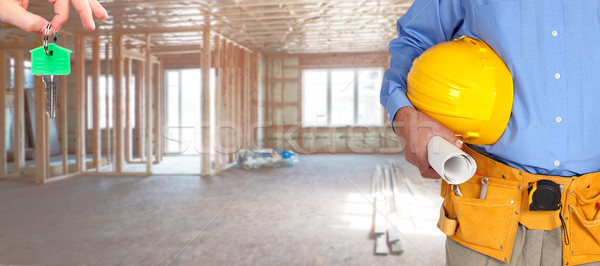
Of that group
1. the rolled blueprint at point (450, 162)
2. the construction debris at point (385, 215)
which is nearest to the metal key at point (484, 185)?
the rolled blueprint at point (450, 162)

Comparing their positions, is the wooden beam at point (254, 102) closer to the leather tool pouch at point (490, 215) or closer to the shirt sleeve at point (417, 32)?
the shirt sleeve at point (417, 32)

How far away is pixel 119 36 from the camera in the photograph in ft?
21.9

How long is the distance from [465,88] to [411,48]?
0.99 ft

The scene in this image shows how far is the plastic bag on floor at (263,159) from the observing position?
7.53 metres

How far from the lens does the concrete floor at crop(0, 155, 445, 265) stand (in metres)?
2.85

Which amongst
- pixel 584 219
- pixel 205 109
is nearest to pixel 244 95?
pixel 205 109

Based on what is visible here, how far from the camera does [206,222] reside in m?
3.71

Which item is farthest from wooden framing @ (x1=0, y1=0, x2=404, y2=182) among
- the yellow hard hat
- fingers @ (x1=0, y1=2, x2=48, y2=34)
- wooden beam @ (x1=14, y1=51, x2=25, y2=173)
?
the yellow hard hat

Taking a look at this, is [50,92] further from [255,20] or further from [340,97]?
[340,97]

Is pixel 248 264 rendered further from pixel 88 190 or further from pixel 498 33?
pixel 88 190

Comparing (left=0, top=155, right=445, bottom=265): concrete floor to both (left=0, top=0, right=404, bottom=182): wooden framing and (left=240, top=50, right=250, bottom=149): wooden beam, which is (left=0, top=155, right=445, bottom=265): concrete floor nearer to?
(left=0, top=0, right=404, bottom=182): wooden framing

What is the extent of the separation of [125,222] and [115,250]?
2.72 feet

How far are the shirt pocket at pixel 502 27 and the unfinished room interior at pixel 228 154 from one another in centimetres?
31

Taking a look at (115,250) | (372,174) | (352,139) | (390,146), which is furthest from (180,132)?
(115,250)
